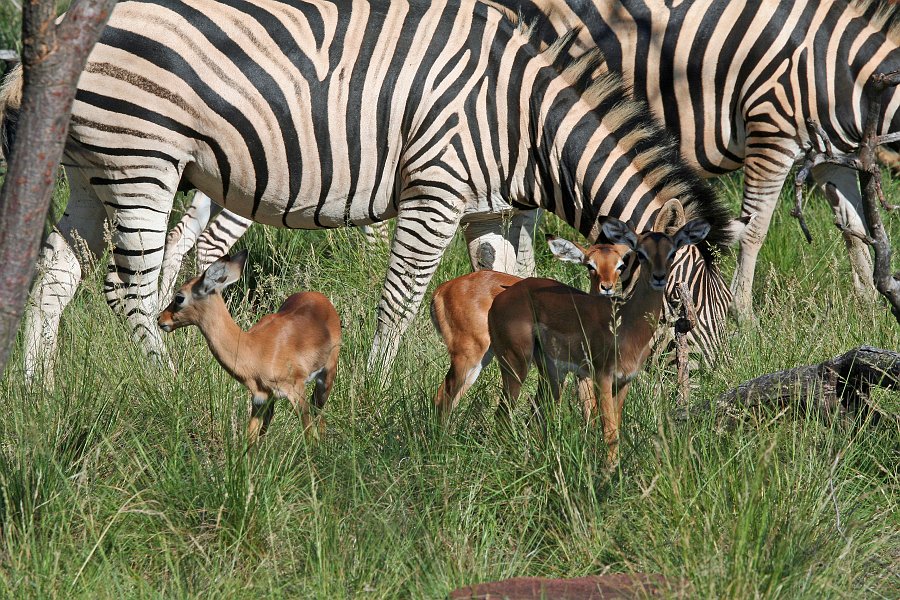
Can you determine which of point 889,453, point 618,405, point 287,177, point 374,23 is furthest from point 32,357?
point 889,453

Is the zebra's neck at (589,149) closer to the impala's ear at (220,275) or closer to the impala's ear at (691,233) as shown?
the impala's ear at (691,233)

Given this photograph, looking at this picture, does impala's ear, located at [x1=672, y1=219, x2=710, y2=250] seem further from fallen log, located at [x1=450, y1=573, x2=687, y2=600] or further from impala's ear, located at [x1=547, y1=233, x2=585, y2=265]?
fallen log, located at [x1=450, y1=573, x2=687, y2=600]

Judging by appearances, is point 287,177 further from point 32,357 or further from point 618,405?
point 618,405

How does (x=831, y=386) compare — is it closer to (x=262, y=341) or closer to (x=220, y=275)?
(x=262, y=341)

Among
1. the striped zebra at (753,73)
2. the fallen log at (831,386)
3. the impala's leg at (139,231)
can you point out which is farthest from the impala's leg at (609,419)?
the striped zebra at (753,73)

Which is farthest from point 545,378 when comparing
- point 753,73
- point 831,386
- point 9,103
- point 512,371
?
point 753,73

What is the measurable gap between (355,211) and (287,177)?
1.48 feet

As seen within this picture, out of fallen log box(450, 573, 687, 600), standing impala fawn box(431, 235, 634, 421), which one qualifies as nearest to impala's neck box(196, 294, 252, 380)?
standing impala fawn box(431, 235, 634, 421)

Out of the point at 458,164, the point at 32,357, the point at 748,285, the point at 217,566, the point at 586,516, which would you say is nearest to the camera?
the point at 217,566

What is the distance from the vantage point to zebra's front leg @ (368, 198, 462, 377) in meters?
6.37

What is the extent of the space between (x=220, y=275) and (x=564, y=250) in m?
1.54

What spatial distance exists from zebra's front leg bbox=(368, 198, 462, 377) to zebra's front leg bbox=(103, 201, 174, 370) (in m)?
1.27

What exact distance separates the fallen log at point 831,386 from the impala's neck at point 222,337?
196cm

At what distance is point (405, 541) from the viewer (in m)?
3.78
